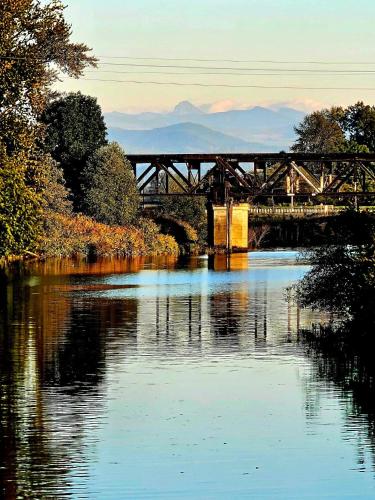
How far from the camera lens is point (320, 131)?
617 ft

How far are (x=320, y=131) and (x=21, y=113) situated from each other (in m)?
114

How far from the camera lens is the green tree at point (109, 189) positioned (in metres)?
94.5

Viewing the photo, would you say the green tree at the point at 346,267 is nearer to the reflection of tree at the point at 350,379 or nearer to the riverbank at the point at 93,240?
the reflection of tree at the point at 350,379

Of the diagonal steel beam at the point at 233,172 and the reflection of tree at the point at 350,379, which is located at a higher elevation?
the diagonal steel beam at the point at 233,172

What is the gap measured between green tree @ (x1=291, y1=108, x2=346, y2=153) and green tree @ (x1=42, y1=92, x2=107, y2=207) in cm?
8336

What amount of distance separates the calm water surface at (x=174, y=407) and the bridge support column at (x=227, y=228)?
171ft

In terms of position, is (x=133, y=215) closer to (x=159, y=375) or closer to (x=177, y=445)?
(x=159, y=375)

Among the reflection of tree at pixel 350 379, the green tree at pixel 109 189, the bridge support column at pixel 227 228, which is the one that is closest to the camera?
the reflection of tree at pixel 350 379

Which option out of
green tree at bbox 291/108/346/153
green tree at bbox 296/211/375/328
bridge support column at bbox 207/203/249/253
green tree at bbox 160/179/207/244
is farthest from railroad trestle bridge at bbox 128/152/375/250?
green tree at bbox 291/108/346/153

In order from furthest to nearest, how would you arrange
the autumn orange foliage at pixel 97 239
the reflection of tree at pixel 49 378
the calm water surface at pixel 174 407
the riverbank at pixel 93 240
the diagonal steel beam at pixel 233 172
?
the diagonal steel beam at pixel 233 172 → the autumn orange foliage at pixel 97 239 → the riverbank at pixel 93 240 → the reflection of tree at pixel 49 378 → the calm water surface at pixel 174 407

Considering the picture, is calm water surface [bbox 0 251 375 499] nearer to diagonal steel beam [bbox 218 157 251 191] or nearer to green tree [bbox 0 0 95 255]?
green tree [bbox 0 0 95 255]

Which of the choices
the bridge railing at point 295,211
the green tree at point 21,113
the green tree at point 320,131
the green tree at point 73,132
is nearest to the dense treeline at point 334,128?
the green tree at point 320,131

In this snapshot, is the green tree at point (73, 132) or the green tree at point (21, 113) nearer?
the green tree at point (21, 113)

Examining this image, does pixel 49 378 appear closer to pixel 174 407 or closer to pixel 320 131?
pixel 174 407
